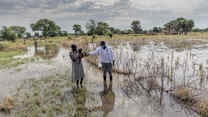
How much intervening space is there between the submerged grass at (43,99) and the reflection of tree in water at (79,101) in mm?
197

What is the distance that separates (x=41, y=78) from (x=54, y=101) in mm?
3668

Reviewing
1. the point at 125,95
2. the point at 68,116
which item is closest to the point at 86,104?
the point at 68,116

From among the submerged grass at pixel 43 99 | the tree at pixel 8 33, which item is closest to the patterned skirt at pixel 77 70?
the submerged grass at pixel 43 99

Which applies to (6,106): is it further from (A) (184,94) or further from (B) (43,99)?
(A) (184,94)

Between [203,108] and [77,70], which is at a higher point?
[77,70]

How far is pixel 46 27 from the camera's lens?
208ft

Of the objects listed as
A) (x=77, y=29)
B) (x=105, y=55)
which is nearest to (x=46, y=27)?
(x=77, y=29)

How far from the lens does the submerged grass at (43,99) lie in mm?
5633

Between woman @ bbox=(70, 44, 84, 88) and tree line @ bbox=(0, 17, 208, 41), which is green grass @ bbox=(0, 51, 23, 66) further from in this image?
tree line @ bbox=(0, 17, 208, 41)

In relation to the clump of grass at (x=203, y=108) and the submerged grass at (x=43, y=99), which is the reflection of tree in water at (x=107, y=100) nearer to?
the submerged grass at (x=43, y=99)

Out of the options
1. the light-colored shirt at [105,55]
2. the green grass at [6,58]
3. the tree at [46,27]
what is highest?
the tree at [46,27]

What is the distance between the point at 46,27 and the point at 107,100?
6096cm

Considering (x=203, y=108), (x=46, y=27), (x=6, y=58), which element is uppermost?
(x=46, y=27)

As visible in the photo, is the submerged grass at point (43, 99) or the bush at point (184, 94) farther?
the bush at point (184, 94)
